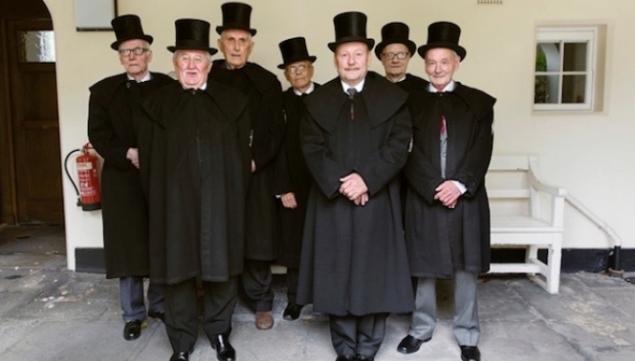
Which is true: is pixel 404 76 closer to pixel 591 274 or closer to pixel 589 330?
pixel 589 330

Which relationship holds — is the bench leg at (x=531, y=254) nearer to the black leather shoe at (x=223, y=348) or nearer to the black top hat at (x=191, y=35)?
the black leather shoe at (x=223, y=348)

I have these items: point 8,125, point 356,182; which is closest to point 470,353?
point 356,182

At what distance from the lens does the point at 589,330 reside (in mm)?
3473

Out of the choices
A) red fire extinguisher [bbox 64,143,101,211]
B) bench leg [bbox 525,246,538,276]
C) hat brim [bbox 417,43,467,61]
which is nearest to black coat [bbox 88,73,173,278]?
red fire extinguisher [bbox 64,143,101,211]

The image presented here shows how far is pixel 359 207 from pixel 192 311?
1026 mm

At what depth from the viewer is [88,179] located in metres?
4.36

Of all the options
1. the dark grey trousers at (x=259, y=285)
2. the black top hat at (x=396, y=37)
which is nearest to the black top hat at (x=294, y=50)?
the black top hat at (x=396, y=37)

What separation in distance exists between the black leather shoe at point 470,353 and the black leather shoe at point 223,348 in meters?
1.21

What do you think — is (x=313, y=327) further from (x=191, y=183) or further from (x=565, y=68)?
(x=565, y=68)

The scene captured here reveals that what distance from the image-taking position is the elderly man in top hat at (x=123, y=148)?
3.19 m

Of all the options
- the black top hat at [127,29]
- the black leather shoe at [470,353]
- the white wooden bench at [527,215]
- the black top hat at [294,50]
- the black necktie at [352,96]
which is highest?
the black top hat at [127,29]

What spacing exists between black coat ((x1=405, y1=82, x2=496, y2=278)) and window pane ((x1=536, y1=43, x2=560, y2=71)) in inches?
73.5

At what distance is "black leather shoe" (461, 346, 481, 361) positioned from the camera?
120 inches

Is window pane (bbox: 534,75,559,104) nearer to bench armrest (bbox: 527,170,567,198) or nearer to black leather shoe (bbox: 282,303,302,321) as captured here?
bench armrest (bbox: 527,170,567,198)
